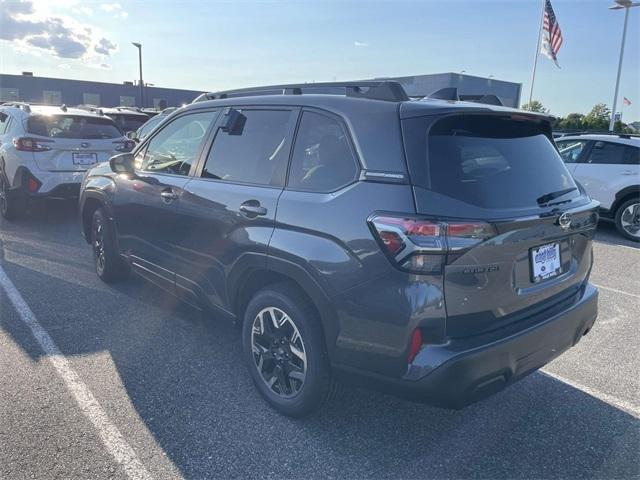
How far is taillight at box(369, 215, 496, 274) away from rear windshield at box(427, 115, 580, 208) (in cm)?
16

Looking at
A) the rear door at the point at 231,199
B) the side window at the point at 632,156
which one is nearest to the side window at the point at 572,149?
the side window at the point at 632,156

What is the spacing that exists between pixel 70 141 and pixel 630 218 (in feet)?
29.1

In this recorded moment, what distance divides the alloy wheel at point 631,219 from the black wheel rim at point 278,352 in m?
7.57

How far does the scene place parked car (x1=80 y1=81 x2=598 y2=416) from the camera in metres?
2.22

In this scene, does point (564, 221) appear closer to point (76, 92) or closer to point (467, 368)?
point (467, 368)

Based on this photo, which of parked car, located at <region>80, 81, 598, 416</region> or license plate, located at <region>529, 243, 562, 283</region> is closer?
parked car, located at <region>80, 81, 598, 416</region>

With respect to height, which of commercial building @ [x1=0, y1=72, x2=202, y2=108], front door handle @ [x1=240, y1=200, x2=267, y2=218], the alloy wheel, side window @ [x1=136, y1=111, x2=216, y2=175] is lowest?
the alloy wheel

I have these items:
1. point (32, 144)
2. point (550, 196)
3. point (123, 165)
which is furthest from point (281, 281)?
point (32, 144)

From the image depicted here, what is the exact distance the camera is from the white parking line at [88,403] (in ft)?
8.27

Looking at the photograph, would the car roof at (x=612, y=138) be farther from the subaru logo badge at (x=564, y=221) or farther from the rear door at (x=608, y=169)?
the subaru logo badge at (x=564, y=221)

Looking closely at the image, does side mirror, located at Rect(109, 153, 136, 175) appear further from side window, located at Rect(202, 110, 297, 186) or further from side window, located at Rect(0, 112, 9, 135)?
side window, located at Rect(0, 112, 9, 135)

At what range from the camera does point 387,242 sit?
2.24 meters

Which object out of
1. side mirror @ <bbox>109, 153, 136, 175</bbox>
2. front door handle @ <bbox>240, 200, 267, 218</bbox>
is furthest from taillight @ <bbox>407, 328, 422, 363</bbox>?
side mirror @ <bbox>109, 153, 136, 175</bbox>

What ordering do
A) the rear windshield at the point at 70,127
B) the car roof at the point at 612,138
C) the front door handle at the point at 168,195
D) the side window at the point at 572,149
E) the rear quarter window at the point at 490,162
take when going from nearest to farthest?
the rear quarter window at the point at 490,162
the front door handle at the point at 168,195
the rear windshield at the point at 70,127
the car roof at the point at 612,138
the side window at the point at 572,149
